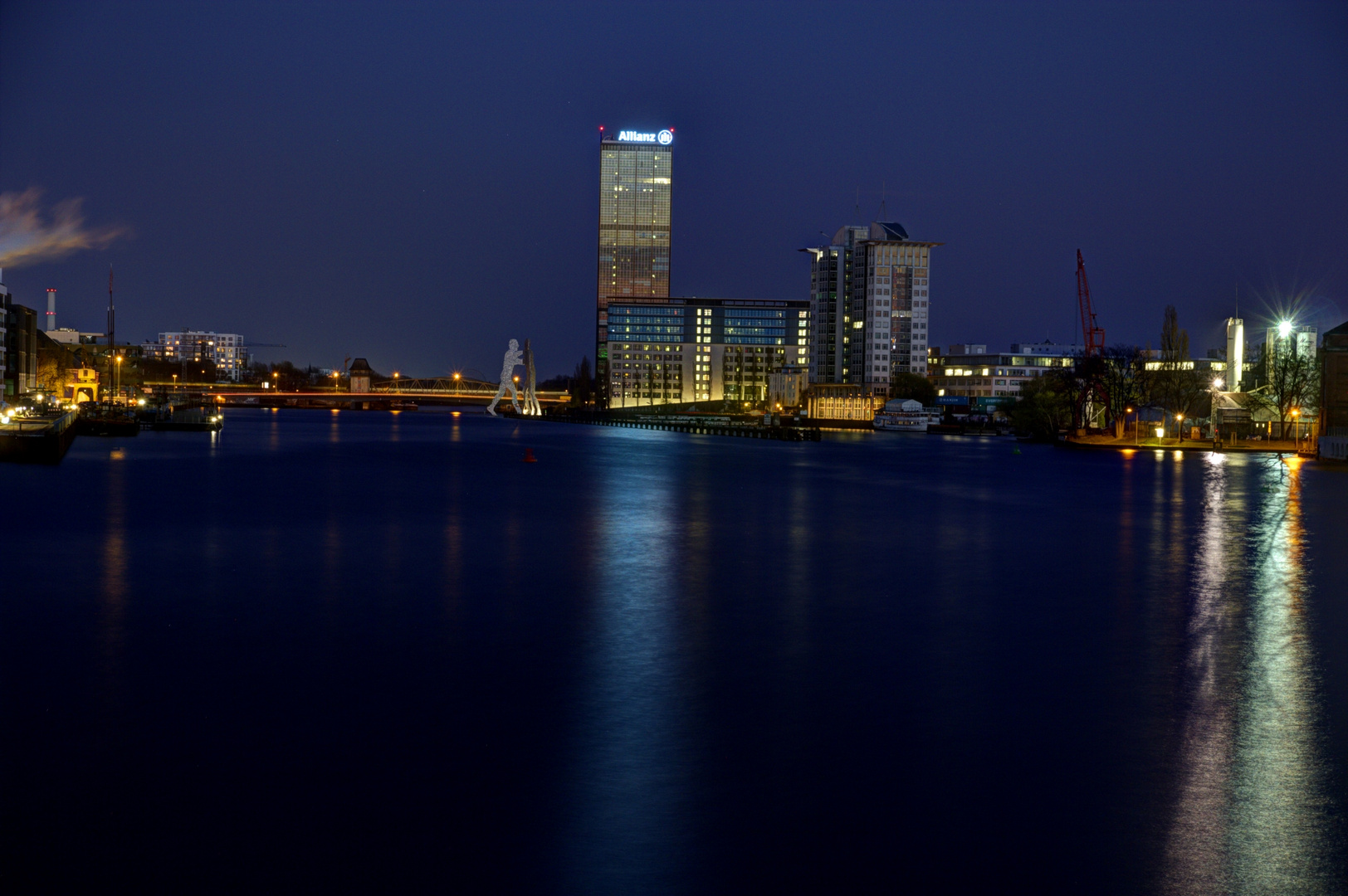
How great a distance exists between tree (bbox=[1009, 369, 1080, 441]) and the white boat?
2105 centimetres

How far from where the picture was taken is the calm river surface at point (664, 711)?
6797 mm

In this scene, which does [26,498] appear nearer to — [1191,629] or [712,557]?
[712,557]

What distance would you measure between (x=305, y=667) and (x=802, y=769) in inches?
224

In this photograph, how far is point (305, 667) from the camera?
1161cm

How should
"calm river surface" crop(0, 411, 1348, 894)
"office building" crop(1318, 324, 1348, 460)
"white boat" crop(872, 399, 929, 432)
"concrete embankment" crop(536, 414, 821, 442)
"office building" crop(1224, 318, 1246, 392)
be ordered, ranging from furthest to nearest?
1. "white boat" crop(872, 399, 929, 432)
2. "office building" crop(1224, 318, 1246, 392)
3. "concrete embankment" crop(536, 414, 821, 442)
4. "office building" crop(1318, 324, 1348, 460)
5. "calm river surface" crop(0, 411, 1348, 894)

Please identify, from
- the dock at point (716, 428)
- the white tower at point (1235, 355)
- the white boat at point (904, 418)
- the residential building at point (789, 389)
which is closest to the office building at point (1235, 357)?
the white tower at point (1235, 355)

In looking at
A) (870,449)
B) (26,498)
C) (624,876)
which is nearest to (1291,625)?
(624,876)

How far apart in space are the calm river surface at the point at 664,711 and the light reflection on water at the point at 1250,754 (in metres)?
0.04

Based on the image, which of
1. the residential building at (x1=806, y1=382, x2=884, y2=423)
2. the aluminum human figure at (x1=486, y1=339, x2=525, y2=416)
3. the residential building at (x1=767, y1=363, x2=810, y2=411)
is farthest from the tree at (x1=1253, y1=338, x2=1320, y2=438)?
the aluminum human figure at (x1=486, y1=339, x2=525, y2=416)

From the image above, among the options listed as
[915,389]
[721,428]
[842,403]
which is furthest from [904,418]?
[721,428]

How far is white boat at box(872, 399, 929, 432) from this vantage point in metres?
136

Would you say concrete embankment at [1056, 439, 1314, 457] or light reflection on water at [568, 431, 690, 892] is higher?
concrete embankment at [1056, 439, 1314, 457]

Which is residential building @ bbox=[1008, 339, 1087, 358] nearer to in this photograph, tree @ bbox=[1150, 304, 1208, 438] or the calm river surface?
tree @ bbox=[1150, 304, 1208, 438]

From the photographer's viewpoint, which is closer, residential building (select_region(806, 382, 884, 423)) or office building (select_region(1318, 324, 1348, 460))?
office building (select_region(1318, 324, 1348, 460))
